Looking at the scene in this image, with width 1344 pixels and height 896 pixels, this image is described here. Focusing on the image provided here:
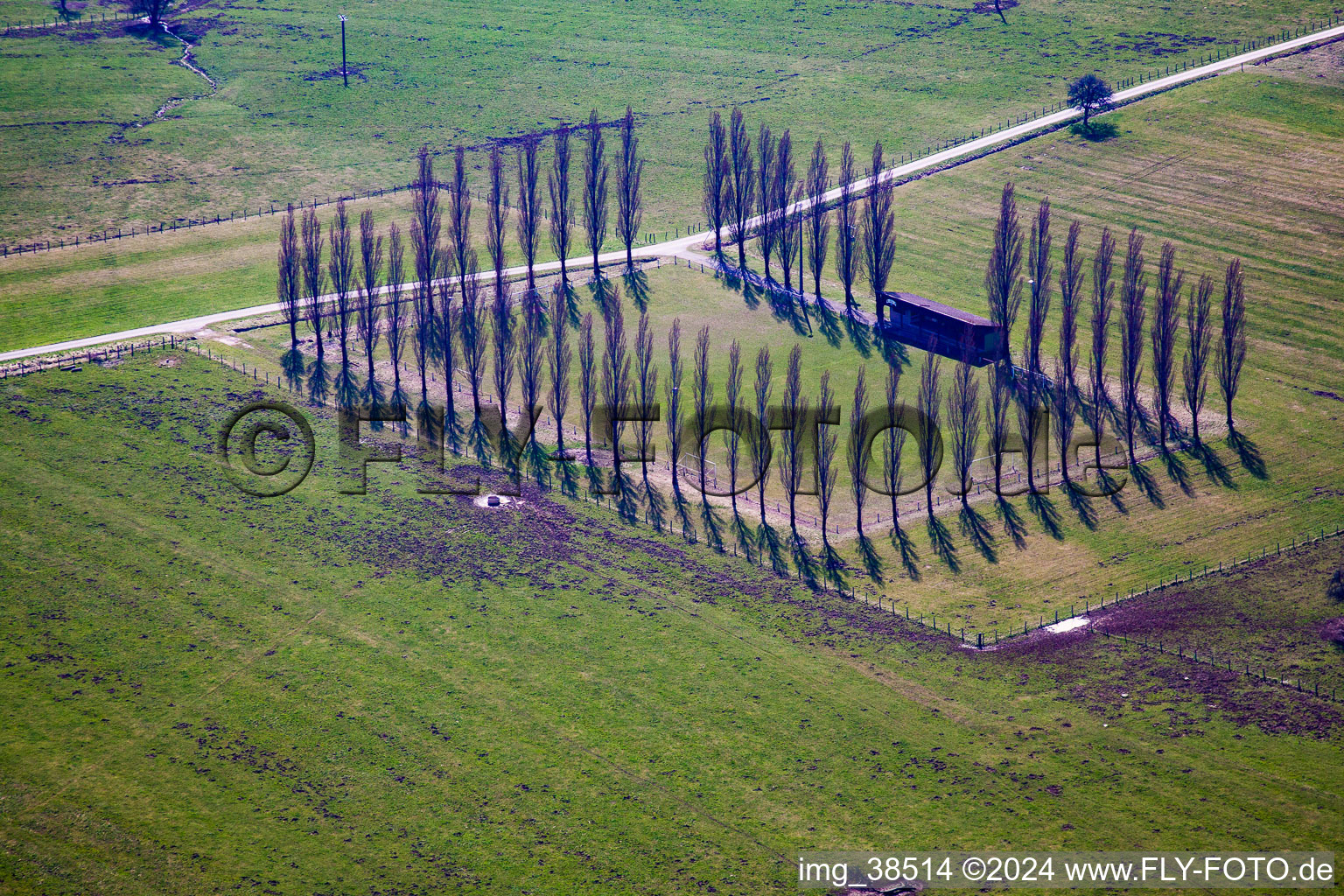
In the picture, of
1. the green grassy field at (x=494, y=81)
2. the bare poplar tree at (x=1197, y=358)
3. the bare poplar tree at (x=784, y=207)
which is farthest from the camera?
the green grassy field at (x=494, y=81)

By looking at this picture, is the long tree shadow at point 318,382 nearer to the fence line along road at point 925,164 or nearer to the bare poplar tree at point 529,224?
the fence line along road at point 925,164

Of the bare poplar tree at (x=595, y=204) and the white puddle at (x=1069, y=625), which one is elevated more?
the bare poplar tree at (x=595, y=204)

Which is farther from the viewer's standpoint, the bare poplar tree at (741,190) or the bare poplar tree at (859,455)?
the bare poplar tree at (741,190)

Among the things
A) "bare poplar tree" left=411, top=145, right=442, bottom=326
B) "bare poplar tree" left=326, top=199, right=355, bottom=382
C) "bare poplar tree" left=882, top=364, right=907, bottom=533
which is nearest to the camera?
"bare poplar tree" left=882, top=364, right=907, bottom=533

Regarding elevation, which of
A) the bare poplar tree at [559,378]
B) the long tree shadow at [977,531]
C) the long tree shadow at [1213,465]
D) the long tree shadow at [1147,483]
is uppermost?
the bare poplar tree at [559,378]

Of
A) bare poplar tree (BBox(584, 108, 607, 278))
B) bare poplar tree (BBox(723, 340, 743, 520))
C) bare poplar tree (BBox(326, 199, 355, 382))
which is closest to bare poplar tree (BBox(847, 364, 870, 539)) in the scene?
bare poplar tree (BBox(723, 340, 743, 520))

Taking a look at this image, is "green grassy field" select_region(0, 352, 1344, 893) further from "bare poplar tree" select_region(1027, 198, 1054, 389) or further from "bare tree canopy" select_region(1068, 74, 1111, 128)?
"bare tree canopy" select_region(1068, 74, 1111, 128)

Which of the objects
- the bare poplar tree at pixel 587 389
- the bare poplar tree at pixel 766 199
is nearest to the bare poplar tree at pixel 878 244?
the bare poplar tree at pixel 766 199
